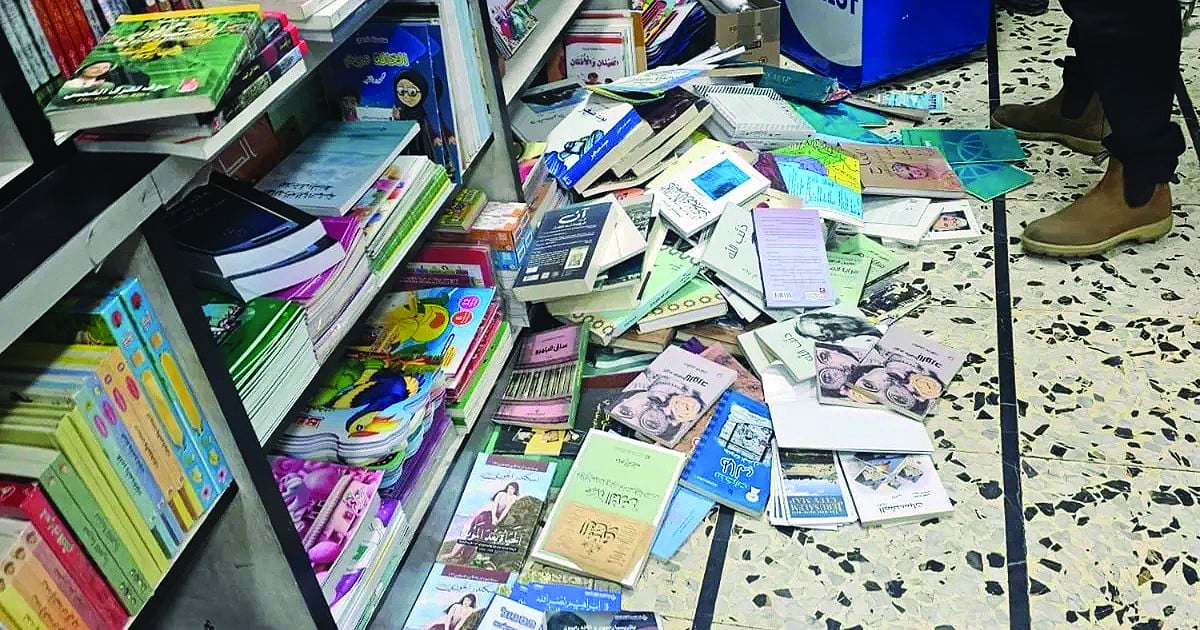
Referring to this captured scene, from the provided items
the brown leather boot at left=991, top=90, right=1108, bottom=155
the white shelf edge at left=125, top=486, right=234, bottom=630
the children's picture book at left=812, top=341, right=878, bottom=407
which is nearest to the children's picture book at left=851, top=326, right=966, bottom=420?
the children's picture book at left=812, top=341, right=878, bottom=407

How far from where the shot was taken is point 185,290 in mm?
932

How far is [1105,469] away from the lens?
155 cm

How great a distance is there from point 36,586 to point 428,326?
0.88 metres

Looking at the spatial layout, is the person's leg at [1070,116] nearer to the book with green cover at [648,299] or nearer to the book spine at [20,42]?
the book with green cover at [648,299]

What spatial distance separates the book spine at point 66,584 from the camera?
0.79 m

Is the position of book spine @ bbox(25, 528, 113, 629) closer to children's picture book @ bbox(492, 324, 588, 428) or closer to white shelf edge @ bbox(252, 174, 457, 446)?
white shelf edge @ bbox(252, 174, 457, 446)

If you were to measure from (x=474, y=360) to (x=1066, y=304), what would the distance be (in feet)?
4.03

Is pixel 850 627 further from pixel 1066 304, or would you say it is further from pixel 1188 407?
pixel 1066 304

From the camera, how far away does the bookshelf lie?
79 cm

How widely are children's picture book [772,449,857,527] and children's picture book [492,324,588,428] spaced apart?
1.31 feet

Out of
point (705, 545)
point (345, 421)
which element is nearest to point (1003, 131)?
point (705, 545)

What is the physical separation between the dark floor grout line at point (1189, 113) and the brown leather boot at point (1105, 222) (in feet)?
1.52

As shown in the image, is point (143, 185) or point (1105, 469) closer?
point (143, 185)

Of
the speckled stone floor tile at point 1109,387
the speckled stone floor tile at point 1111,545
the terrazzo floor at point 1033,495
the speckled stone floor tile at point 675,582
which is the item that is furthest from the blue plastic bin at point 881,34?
the speckled stone floor tile at point 675,582
